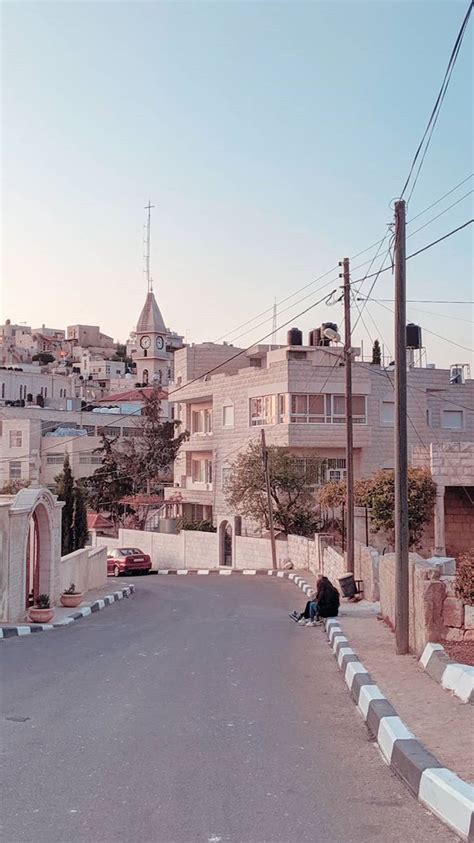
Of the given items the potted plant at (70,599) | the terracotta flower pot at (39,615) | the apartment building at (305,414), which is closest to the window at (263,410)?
the apartment building at (305,414)

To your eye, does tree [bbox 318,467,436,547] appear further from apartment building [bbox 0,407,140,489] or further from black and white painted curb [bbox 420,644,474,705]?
apartment building [bbox 0,407,140,489]

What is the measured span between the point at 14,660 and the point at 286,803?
7.44m

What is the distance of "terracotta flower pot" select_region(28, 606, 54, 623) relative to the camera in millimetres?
17406

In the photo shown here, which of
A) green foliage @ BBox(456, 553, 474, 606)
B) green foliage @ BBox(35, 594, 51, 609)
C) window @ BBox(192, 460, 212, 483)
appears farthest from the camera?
window @ BBox(192, 460, 212, 483)

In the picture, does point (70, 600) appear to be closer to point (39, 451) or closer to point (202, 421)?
point (202, 421)

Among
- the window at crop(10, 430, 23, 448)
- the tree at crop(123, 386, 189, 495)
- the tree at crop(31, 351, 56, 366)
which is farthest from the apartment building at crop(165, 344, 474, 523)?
the tree at crop(31, 351, 56, 366)

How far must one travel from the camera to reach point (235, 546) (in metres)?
42.2

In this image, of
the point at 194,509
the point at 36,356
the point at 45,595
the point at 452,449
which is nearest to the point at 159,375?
the point at 36,356

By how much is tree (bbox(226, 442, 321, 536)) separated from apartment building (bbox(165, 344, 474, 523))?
1269mm

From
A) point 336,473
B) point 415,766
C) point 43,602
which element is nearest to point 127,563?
point 336,473

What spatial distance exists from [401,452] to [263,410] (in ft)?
107

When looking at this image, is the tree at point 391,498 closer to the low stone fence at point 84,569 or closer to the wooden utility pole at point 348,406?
the wooden utility pole at point 348,406

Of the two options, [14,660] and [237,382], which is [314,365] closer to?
[237,382]

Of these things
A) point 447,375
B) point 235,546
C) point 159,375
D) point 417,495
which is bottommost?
point 235,546
